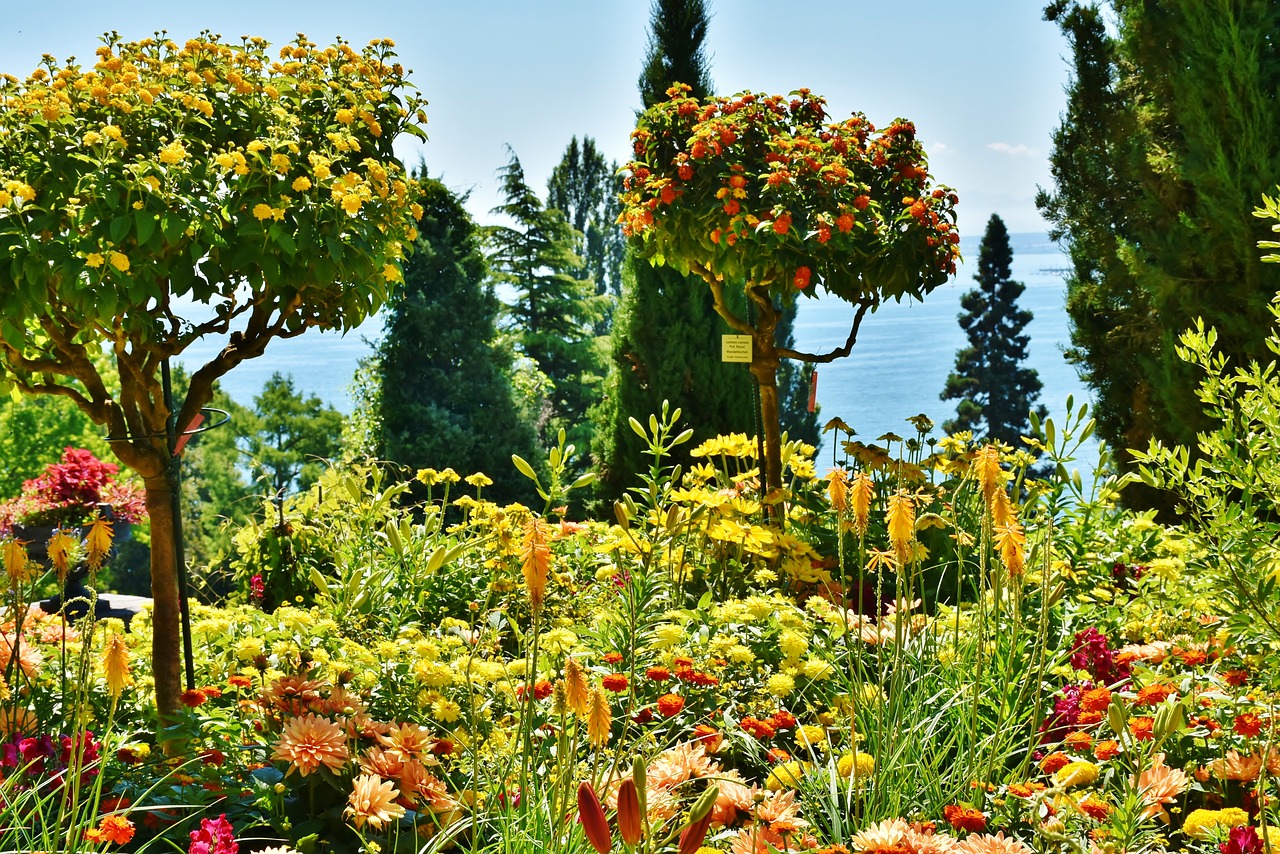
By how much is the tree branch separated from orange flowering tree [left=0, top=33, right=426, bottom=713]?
2.17 meters

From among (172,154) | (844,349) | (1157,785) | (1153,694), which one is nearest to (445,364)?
(844,349)

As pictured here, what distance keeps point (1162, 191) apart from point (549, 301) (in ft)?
35.6

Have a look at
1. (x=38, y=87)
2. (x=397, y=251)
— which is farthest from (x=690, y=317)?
(x=38, y=87)

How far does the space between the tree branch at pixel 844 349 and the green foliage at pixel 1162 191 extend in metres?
2.18

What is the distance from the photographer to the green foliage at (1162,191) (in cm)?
546

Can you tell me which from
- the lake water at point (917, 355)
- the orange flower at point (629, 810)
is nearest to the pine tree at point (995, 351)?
the lake water at point (917, 355)

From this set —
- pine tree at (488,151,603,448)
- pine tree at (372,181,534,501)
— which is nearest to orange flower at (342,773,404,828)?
pine tree at (372,181,534,501)

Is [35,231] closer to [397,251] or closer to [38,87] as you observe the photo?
[38,87]

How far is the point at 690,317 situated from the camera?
8.62 metres

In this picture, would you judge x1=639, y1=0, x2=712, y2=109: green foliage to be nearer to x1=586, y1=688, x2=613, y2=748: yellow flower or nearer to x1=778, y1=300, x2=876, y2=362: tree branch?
x1=778, y1=300, x2=876, y2=362: tree branch

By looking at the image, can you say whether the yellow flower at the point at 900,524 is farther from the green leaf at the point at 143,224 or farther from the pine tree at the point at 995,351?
the pine tree at the point at 995,351

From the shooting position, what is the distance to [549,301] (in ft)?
52.5

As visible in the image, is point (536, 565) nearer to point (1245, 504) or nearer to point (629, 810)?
point (629, 810)

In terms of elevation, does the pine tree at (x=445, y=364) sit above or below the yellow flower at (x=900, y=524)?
above
